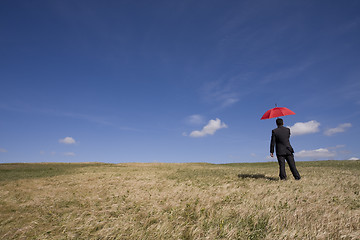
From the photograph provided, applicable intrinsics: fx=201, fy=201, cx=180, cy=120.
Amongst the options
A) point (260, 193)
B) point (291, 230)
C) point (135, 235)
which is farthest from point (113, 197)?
point (291, 230)

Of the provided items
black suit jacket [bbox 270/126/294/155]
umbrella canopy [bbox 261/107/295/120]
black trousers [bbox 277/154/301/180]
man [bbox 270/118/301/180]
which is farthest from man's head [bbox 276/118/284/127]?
black trousers [bbox 277/154/301/180]

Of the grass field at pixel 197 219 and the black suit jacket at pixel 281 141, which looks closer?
the grass field at pixel 197 219

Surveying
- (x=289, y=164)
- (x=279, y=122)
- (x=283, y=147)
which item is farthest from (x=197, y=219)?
(x=279, y=122)

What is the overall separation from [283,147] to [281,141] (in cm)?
34

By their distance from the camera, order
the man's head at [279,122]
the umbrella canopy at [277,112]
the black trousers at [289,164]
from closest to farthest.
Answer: the black trousers at [289,164] → the man's head at [279,122] → the umbrella canopy at [277,112]

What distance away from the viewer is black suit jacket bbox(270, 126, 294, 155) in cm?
1106

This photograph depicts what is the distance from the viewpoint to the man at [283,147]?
1104 centimetres

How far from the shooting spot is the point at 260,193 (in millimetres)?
7492

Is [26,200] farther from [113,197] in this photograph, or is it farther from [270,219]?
[270,219]

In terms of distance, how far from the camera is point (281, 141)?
11141mm

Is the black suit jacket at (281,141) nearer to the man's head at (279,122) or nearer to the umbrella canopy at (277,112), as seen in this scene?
the man's head at (279,122)

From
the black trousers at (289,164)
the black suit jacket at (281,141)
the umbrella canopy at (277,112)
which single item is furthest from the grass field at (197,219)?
the umbrella canopy at (277,112)

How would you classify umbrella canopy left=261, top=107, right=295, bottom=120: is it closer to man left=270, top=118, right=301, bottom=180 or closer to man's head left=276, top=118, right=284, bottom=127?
man's head left=276, top=118, right=284, bottom=127

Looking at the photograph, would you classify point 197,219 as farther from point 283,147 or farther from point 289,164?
point 289,164
